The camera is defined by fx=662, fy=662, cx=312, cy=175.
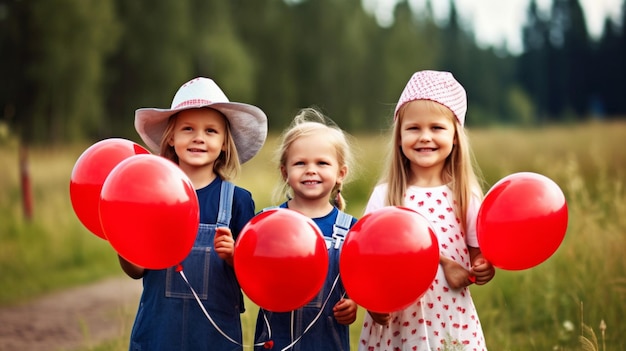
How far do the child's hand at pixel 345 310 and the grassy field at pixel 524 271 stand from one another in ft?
2.42

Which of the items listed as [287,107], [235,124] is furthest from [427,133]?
[287,107]

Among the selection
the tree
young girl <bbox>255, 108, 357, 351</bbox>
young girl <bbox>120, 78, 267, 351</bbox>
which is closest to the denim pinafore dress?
young girl <bbox>120, 78, 267, 351</bbox>

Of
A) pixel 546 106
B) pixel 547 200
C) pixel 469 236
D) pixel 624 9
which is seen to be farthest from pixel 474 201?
pixel 546 106

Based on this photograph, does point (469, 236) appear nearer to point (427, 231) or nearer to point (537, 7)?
point (427, 231)

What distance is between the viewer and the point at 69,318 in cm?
528

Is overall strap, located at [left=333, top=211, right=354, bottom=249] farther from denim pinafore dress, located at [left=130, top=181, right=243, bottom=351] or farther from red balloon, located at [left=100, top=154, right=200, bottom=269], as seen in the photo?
red balloon, located at [left=100, top=154, right=200, bottom=269]

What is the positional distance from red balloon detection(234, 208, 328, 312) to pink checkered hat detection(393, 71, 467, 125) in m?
0.83

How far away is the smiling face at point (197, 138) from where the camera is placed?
269 cm

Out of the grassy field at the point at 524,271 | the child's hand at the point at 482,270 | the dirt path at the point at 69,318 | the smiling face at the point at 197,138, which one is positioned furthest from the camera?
the dirt path at the point at 69,318

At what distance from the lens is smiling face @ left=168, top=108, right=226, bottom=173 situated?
2688 millimetres

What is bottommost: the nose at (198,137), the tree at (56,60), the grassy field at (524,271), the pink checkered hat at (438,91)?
the grassy field at (524,271)

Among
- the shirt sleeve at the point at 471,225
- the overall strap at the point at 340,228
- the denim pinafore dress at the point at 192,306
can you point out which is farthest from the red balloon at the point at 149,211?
the shirt sleeve at the point at 471,225

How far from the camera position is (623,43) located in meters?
46.7

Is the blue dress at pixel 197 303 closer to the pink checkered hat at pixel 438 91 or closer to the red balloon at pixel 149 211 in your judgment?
the red balloon at pixel 149 211
